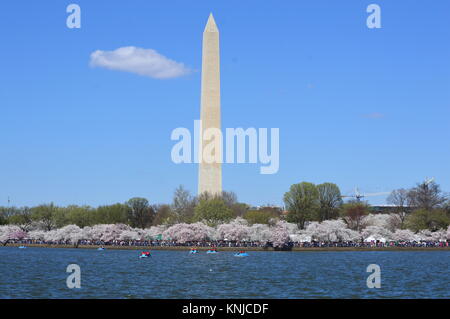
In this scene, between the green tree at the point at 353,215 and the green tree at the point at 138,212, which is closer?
the green tree at the point at 353,215

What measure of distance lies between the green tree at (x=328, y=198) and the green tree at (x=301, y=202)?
4330mm

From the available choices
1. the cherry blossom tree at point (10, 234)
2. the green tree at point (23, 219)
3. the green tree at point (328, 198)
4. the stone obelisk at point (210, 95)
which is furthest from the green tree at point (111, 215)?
the green tree at point (328, 198)

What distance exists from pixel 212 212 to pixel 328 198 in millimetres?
21638

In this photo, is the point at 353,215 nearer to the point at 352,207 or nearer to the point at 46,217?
the point at 352,207

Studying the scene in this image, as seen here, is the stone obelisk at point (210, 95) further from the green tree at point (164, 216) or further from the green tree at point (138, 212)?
the green tree at point (138, 212)

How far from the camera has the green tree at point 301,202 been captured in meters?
103

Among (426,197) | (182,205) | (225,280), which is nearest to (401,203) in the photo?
(426,197)

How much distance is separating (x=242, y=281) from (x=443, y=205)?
82.5m

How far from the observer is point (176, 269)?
55.2m

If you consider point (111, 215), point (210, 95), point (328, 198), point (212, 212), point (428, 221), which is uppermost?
point (210, 95)

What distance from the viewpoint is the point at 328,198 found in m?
110

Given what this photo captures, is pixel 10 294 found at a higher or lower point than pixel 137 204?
lower
